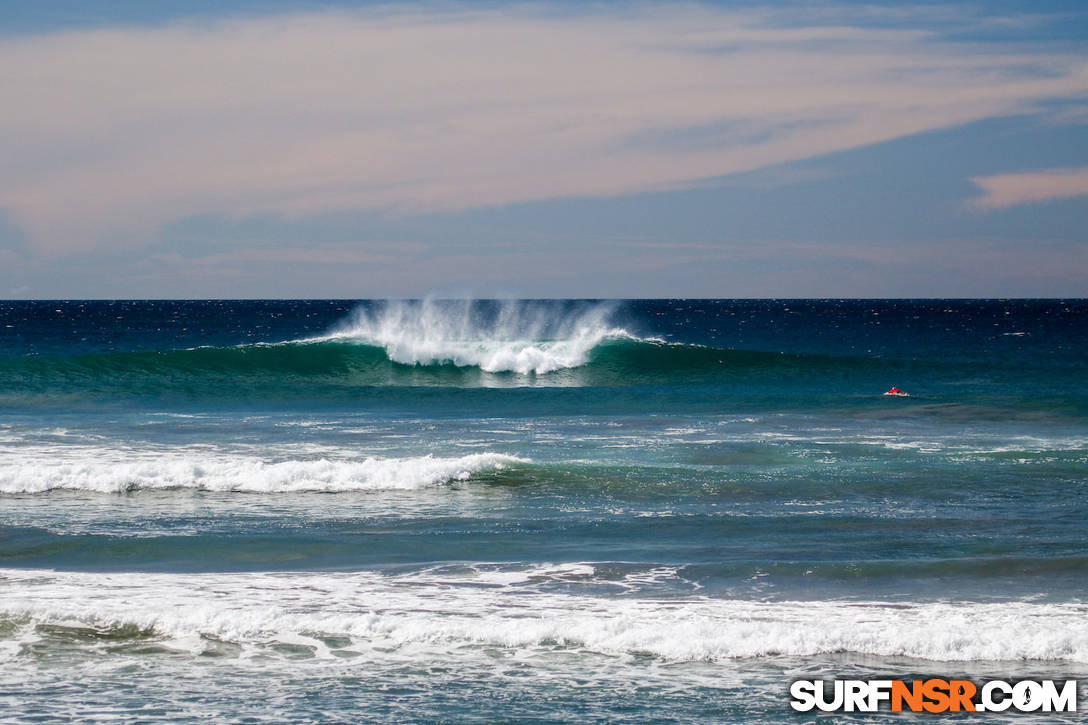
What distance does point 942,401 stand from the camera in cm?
2536

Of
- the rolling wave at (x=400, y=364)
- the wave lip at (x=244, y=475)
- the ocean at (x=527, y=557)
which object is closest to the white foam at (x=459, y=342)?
the rolling wave at (x=400, y=364)

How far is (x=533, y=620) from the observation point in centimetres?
813

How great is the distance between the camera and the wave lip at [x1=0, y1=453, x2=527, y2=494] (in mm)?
14281

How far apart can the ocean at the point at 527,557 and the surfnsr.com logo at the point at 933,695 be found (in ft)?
0.48

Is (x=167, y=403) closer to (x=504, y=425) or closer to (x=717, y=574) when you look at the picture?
(x=504, y=425)

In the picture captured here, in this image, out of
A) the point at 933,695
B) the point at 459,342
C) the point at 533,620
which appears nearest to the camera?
the point at 933,695

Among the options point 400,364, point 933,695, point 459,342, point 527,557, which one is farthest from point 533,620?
point 459,342

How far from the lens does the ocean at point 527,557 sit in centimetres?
712

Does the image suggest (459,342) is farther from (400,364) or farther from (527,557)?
(527,557)

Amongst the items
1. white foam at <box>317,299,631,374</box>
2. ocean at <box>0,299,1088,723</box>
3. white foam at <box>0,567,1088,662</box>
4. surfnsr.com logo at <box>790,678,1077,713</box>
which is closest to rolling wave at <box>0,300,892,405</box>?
white foam at <box>317,299,631,374</box>

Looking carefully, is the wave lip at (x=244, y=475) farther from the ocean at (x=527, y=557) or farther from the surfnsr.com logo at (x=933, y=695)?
the surfnsr.com logo at (x=933, y=695)

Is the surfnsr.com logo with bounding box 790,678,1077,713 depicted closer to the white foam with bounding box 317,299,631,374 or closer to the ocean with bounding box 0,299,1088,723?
the ocean with bounding box 0,299,1088,723

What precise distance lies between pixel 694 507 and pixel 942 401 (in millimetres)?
14777

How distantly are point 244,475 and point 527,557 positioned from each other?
19.0 feet
